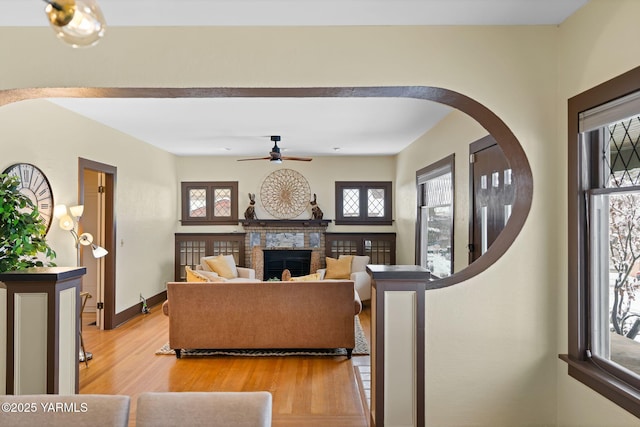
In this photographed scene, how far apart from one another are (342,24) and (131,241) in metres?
4.72

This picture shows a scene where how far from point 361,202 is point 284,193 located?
4.67 ft

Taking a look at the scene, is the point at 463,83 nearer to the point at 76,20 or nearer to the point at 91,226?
A: the point at 76,20

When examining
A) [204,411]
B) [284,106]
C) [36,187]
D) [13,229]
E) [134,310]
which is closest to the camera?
[204,411]

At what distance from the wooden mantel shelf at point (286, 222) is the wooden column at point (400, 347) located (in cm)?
530

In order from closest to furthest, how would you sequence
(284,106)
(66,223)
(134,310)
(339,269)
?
(66,223) < (284,106) < (134,310) < (339,269)

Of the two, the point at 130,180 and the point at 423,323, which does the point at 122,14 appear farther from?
the point at 130,180

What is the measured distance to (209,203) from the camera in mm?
7980

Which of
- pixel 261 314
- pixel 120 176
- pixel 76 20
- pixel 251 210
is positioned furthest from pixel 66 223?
pixel 251 210

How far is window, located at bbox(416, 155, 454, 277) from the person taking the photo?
4.78 meters

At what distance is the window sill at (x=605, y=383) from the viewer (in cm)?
190

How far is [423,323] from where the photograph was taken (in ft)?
8.00

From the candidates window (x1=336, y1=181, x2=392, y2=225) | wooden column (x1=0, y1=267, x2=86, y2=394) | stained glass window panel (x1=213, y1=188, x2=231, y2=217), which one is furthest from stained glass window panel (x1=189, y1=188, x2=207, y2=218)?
wooden column (x1=0, y1=267, x2=86, y2=394)

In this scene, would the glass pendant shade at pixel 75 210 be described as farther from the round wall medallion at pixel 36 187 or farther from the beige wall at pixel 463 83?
the beige wall at pixel 463 83

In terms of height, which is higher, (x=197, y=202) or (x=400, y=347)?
(x=197, y=202)
